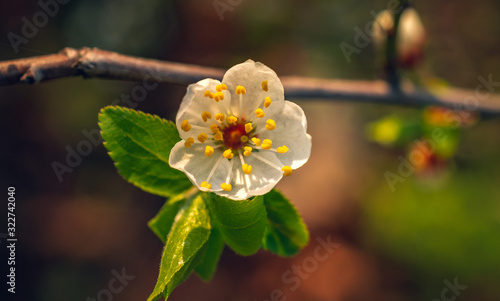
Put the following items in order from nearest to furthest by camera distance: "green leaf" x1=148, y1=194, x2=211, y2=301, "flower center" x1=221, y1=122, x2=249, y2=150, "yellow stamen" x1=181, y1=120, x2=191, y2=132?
"green leaf" x1=148, y1=194, x2=211, y2=301, "yellow stamen" x1=181, y1=120, x2=191, y2=132, "flower center" x1=221, y1=122, x2=249, y2=150

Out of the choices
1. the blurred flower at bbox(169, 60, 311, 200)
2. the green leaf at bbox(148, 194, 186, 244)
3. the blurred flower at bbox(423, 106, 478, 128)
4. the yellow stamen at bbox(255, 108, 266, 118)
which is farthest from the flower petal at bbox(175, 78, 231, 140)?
the blurred flower at bbox(423, 106, 478, 128)

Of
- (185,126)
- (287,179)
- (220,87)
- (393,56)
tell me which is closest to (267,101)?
(220,87)

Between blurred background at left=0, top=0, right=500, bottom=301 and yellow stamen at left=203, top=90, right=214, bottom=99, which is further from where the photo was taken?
blurred background at left=0, top=0, right=500, bottom=301

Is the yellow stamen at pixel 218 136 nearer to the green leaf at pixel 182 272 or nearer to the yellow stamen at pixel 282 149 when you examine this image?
the yellow stamen at pixel 282 149

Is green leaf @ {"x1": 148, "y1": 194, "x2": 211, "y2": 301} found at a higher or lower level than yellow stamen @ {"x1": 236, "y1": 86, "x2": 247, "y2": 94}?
lower

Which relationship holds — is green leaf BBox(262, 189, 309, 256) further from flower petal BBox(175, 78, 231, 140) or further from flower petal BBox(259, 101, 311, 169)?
flower petal BBox(175, 78, 231, 140)

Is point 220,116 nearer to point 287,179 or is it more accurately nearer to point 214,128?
point 214,128

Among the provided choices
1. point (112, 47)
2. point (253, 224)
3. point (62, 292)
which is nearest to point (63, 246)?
point (62, 292)
